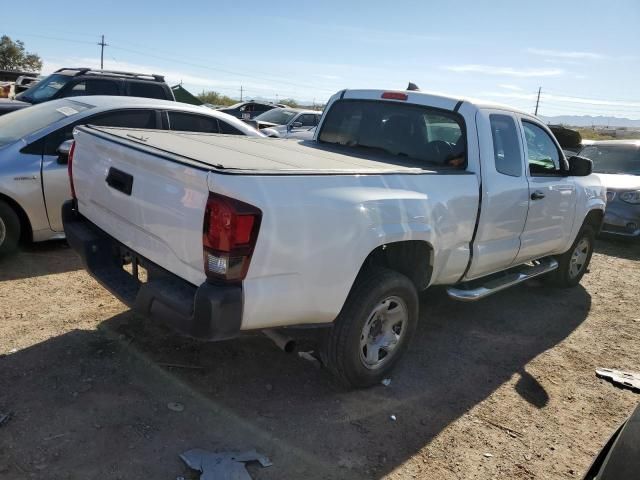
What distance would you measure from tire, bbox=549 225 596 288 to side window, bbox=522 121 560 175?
1.14 meters

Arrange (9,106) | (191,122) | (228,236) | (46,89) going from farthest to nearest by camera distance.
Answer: (46,89)
(9,106)
(191,122)
(228,236)

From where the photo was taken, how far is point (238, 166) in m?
2.73

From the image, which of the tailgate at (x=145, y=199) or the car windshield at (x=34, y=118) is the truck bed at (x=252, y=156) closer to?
the tailgate at (x=145, y=199)

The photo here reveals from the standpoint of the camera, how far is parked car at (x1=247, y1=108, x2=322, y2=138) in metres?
14.8

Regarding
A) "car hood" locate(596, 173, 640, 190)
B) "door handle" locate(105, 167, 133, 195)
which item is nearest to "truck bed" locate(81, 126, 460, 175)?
"door handle" locate(105, 167, 133, 195)

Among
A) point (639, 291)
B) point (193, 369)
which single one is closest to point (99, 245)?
point (193, 369)

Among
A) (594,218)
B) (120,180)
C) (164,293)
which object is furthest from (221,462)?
→ (594,218)

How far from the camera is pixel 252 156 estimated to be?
10.9 feet

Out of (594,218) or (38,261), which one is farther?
(594,218)

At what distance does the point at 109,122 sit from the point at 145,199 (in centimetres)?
322

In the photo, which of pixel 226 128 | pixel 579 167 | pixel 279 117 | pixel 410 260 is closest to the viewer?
pixel 410 260

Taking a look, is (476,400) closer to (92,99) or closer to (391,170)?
(391,170)

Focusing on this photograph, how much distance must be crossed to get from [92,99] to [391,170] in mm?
4308

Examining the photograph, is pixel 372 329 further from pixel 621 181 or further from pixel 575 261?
pixel 621 181
